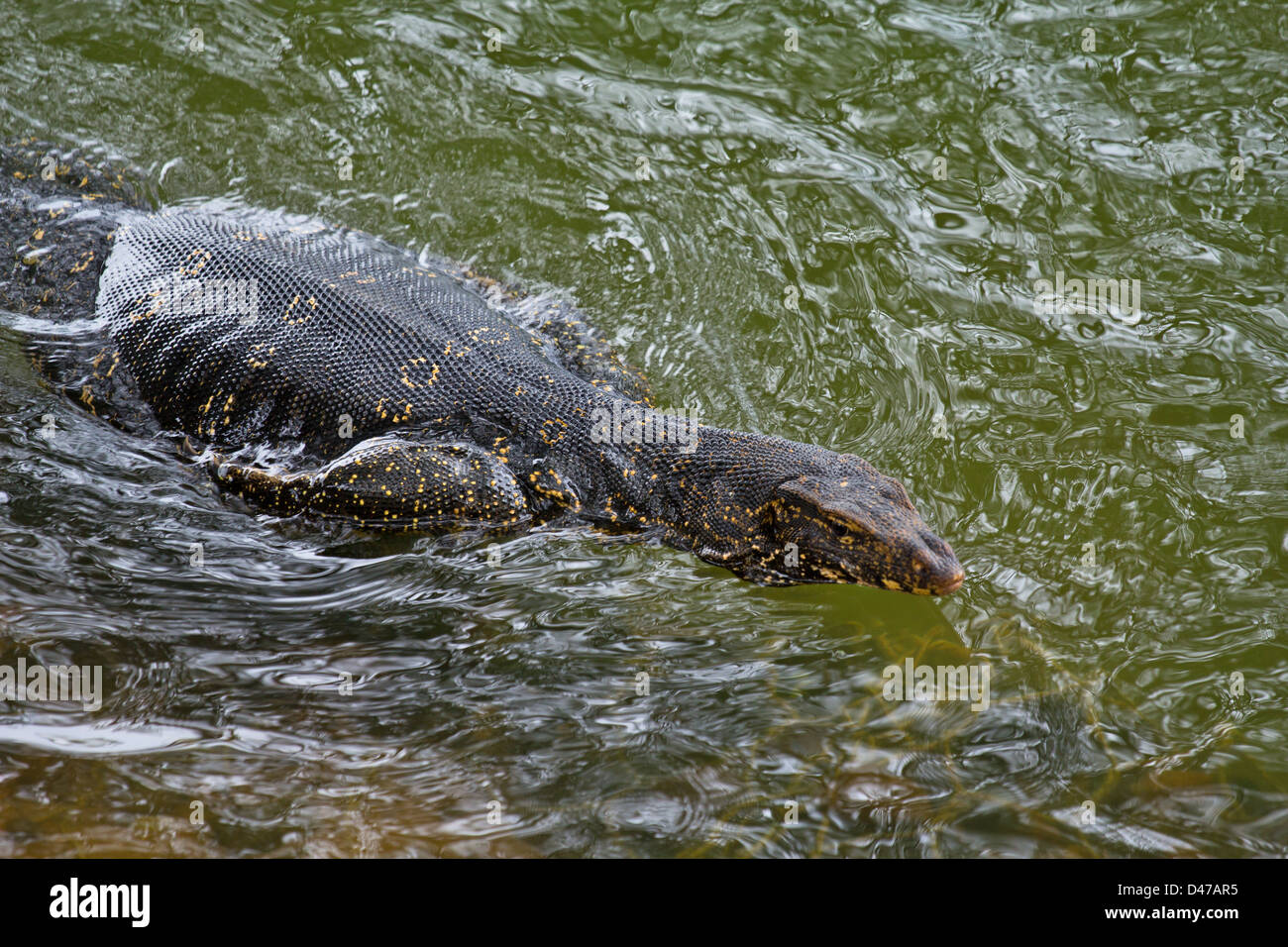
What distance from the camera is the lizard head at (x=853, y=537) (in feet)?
19.7

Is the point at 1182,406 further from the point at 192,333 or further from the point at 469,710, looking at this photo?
the point at 192,333

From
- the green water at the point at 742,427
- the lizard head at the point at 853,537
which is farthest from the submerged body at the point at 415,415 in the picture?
the green water at the point at 742,427

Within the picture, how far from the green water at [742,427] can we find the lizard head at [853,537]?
336mm

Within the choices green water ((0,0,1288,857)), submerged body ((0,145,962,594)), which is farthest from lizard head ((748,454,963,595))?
green water ((0,0,1288,857))

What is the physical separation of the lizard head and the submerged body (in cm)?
1

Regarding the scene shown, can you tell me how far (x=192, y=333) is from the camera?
284 inches

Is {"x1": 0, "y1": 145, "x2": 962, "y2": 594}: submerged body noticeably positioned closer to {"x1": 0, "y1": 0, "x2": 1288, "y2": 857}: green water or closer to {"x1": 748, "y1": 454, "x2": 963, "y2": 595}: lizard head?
{"x1": 748, "y1": 454, "x2": 963, "y2": 595}: lizard head

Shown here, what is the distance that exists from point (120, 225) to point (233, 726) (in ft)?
14.7

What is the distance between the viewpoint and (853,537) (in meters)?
6.18

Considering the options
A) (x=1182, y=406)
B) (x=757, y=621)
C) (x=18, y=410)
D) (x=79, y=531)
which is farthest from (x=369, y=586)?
(x=1182, y=406)

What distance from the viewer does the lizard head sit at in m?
6.02

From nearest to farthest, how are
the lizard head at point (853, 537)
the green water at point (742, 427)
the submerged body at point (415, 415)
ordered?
the green water at point (742, 427)
the lizard head at point (853, 537)
the submerged body at point (415, 415)

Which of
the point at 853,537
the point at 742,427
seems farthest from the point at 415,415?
the point at 853,537

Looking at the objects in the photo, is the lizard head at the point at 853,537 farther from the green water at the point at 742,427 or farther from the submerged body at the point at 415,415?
the green water at the point at 742,427
